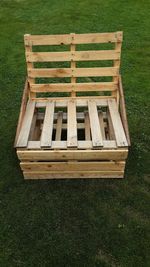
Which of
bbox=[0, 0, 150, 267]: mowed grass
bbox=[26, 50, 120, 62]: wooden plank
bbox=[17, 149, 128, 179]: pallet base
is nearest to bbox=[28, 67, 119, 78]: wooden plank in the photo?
bbox=[26, 50, 120, 62]: wooden plank

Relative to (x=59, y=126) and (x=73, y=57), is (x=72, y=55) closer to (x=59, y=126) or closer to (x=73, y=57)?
(x=73, y=57)

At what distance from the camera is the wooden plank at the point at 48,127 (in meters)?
5.09

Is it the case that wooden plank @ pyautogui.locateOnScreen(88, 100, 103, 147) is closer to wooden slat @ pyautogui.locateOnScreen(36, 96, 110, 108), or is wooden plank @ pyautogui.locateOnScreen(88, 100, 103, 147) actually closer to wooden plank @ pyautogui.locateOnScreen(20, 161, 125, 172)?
wooden slat @ pyautogui.locateOnScreen(36, 96, 110, 108)

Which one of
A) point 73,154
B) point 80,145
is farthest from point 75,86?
point 73,154

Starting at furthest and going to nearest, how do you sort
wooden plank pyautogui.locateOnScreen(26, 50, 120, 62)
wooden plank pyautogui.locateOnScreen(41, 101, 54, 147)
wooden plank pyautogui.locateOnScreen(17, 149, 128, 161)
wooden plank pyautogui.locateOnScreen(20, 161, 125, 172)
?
wooden plank pyautogui.locateOnScreen(26, 50, 120, 62) → wooden plank pyautogui.locateOnScreen(20, 161, 125, 172) → wooden plank pyautogui.locateOnScreen(41, 101, 54, 147) → wooden plank pyautogui.locateOnScreen(17, 149, 128, 161)

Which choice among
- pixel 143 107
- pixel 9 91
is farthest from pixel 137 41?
pixel 9 91

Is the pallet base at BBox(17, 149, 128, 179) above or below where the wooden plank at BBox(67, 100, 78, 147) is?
below

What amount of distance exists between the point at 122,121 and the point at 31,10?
8465mm

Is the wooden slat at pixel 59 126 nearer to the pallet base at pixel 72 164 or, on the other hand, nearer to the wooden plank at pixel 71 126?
the wooden plank at pixel 71 126

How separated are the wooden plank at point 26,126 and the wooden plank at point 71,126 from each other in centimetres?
68

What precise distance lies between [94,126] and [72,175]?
0.92 m

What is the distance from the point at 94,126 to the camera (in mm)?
5516

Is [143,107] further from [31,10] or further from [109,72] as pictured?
[31,10]

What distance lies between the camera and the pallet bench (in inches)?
198
